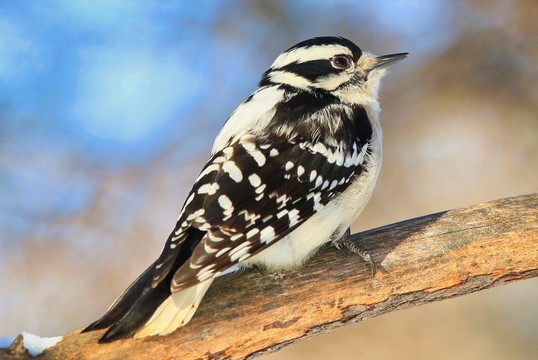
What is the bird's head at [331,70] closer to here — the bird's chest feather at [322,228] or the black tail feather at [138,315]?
the bird's chest feather at [322,228]

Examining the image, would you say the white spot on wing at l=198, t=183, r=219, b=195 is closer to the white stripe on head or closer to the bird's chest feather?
the bird's chest feather

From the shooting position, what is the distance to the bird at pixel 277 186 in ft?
7.21

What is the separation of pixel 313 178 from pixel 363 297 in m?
0.56

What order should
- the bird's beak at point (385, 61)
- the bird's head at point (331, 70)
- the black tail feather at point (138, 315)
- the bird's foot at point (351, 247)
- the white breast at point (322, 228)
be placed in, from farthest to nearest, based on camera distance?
the bird's beak at point (385, 61) < the bird's head at point (331, 70) < the bird's foot at point (351, 247) < the white breast at point (322, 228) < the black tail feather at point (138, 315)

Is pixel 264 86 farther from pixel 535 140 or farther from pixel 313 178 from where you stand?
pixel 535 140

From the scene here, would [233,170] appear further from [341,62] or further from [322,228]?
[341,62]

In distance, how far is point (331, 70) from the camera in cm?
290

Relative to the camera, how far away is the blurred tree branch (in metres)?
2.27

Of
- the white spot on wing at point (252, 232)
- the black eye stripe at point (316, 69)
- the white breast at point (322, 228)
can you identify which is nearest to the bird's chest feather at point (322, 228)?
the white breast at point (322, 228)

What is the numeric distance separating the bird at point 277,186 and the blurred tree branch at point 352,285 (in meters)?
0.08

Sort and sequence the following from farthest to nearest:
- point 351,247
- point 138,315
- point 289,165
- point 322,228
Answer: point 351,247 → point 322,228 → point 289,165 → point 138,315

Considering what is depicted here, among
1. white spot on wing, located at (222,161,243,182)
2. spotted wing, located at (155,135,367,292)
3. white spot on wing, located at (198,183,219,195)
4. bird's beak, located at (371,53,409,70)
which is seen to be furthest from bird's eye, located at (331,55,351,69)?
white spot on wing, located at (198,183,219,195)

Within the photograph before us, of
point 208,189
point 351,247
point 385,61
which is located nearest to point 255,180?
point 208,189

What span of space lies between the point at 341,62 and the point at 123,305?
1.56 metres
